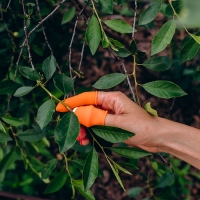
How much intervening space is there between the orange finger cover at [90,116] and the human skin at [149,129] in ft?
0.07

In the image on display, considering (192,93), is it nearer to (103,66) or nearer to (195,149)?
(103,66)

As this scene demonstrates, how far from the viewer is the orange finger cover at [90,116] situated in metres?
1.13

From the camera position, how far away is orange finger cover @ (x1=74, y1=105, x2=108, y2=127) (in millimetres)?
1131

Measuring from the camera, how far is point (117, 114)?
121 centimetres

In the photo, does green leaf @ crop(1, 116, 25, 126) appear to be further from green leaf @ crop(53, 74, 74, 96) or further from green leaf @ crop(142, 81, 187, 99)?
green leaf @ crop(142, 81, 187, 99)

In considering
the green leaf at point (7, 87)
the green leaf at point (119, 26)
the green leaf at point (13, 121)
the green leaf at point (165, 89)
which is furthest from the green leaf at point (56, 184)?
the green leaf at point (119, 26)

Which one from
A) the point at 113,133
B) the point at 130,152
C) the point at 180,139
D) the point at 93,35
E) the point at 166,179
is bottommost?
the point at 166,179

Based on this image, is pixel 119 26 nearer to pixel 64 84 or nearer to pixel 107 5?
pixel 107 5

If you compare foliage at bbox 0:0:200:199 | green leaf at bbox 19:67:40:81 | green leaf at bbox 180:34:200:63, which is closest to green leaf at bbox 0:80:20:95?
foliage at bbox 0:0:200:199

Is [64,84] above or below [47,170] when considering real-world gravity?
above

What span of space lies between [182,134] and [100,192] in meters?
1.23

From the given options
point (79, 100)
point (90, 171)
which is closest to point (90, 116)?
point (79, 100)

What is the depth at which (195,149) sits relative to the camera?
4.34 feet

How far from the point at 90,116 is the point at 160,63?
31 cm
